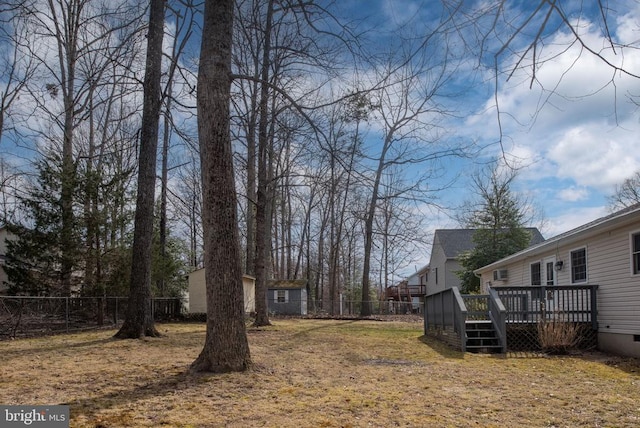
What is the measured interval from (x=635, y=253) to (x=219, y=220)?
27.7 ft

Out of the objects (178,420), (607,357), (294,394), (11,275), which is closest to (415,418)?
(294,394)

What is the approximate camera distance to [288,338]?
497 inches

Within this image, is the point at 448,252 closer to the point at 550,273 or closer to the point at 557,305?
the point at 550,273

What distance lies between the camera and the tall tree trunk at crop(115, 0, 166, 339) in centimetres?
1152

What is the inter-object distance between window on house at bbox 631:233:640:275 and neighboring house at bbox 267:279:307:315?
24.0 meters

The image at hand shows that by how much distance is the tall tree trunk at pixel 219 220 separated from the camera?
6480mm

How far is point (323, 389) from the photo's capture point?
585 centimetres

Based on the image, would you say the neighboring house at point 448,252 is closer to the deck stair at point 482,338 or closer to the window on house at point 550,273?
the window on house at point 550,273

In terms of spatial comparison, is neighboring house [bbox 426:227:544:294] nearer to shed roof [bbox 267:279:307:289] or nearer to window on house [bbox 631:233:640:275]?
shed roof [bbox 267:279:307:289]

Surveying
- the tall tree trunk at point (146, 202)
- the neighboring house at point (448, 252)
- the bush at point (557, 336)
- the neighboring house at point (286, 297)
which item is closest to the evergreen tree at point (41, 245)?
the tall tree trunk at point (146, 202)

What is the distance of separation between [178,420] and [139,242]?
816cm

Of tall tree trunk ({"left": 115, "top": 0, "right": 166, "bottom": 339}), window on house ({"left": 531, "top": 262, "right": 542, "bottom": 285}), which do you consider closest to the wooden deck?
window on house ({"left": 531, "top": 262, "right": 542, "bottom": 285})

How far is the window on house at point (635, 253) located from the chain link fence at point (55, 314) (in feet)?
40.8

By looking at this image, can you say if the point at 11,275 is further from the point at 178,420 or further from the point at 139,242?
the point at 178,420
